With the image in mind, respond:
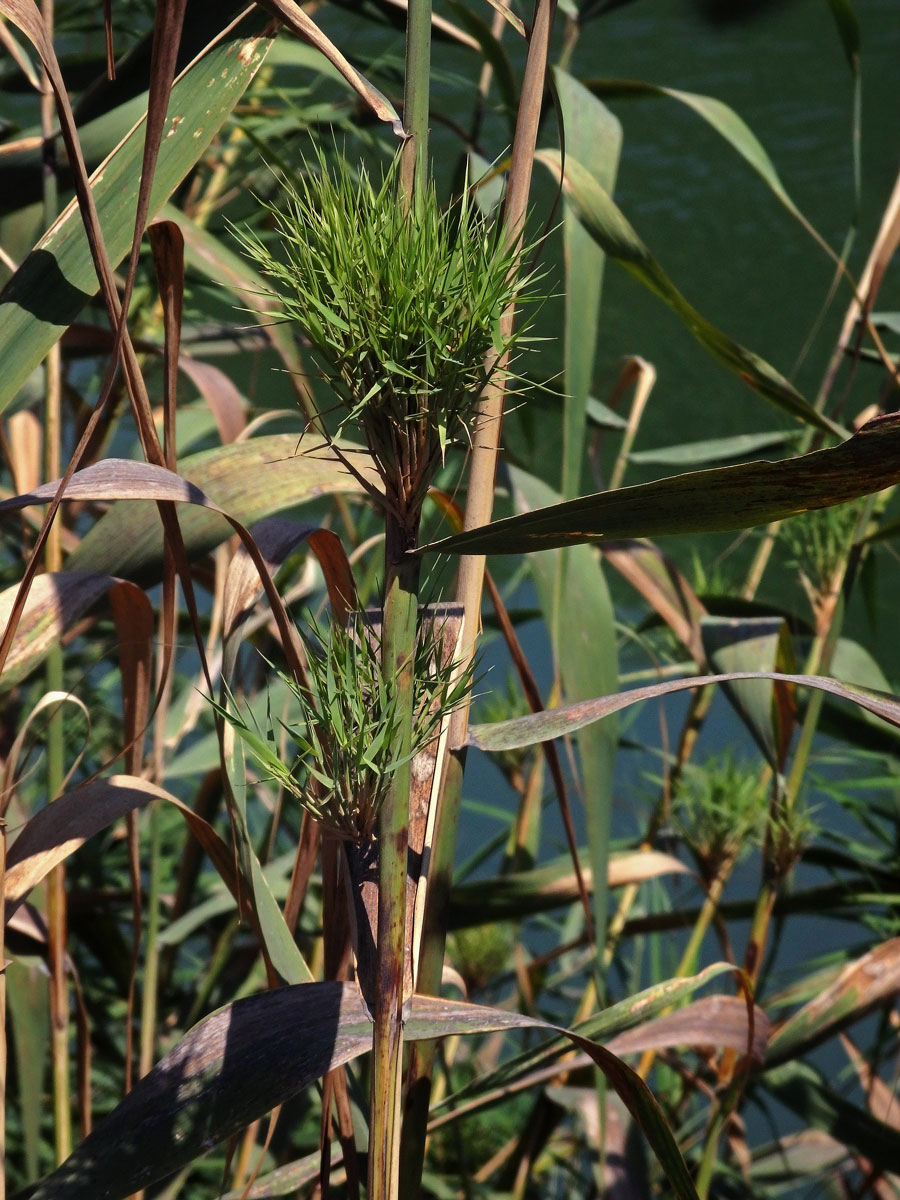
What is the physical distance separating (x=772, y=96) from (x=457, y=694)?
1.42 meters

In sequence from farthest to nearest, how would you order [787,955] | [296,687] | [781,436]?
[787,955]
[781,436]
[296,687]

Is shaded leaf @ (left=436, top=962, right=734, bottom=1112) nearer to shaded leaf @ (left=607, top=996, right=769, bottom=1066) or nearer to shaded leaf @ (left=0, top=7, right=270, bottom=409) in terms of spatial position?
shaded leaf @ (left=607, top=996, right=769, bottom=1066)

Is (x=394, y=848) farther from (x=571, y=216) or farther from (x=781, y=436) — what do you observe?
(x=781, y=436)

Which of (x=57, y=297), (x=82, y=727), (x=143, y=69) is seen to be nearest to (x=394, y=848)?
(x=57, y=297)

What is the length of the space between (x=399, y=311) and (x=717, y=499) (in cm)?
6

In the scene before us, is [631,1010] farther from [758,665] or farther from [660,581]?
[660,581]

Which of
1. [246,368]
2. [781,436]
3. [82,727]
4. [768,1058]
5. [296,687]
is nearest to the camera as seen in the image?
[296,687]

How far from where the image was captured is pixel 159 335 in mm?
705

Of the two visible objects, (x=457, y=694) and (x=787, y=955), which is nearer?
(x=457, y=694)

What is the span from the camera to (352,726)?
0.56 feet

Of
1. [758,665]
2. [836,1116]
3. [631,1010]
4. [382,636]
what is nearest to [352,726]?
[382,636]

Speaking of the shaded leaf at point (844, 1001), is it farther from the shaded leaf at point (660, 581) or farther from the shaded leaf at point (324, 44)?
the shaded leaf at point (324, 44)

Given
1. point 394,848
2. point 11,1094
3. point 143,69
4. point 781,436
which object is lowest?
point 11,1094

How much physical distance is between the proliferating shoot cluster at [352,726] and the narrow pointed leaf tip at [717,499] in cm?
2
